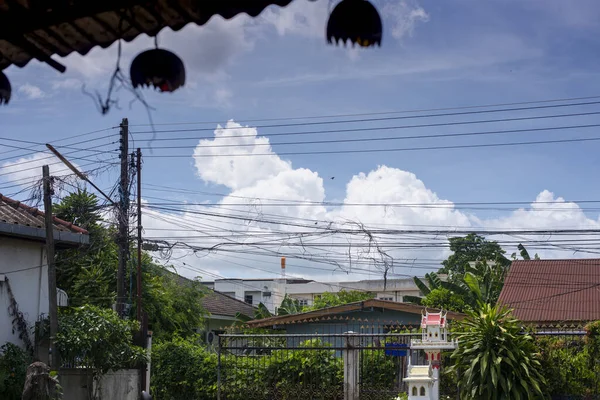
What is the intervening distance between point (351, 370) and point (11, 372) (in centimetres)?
705

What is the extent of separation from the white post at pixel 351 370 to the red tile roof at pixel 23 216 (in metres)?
6.56

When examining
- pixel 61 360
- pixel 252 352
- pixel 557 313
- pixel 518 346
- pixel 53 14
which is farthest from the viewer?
pixel 557 313

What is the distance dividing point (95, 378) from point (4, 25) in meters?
13.3

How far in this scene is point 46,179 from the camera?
1566cm

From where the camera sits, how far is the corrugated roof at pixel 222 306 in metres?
37.8

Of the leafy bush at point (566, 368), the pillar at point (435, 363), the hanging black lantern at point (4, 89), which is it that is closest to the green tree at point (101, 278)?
the pillar at point (435, 363)

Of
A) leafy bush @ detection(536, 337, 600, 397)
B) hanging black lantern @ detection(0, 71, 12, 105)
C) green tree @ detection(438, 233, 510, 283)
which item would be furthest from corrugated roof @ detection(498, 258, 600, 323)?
green tree @ detection(438, 233, 510, 283)

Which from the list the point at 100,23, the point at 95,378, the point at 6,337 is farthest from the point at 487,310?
the point at 100,23

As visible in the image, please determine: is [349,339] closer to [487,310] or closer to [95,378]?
[487,310]

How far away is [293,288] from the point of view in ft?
215

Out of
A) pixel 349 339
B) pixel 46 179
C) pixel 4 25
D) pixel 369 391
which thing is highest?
pixel 46 179

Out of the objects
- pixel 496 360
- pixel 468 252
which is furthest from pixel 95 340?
pixel 468 252

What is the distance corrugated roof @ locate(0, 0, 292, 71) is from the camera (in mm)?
3457

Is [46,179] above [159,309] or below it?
above
